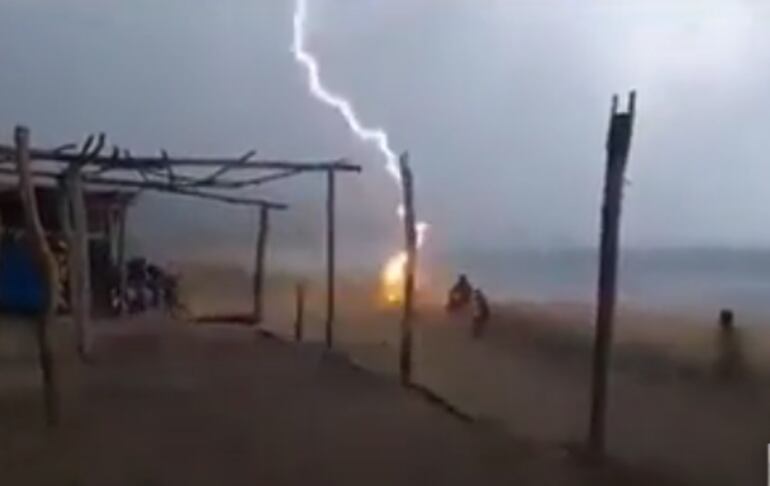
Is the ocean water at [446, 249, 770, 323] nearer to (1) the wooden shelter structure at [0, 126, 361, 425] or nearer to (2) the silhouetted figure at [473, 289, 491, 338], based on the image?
(2) the silhouetted figure at [473, 289, 491, 338]

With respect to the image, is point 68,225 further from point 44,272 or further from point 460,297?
point 460,297

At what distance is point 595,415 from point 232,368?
4551 mm

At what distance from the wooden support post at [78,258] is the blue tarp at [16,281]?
4391 mm

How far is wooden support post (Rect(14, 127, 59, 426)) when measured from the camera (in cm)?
927

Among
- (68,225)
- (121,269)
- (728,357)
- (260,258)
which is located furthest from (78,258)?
(728,357)

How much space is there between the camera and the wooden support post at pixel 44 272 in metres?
9.27

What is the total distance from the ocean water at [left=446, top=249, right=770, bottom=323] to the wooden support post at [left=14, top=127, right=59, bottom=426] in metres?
23.6

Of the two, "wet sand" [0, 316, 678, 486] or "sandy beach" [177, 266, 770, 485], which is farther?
"sandy beach" [177, 266, 770, 485]

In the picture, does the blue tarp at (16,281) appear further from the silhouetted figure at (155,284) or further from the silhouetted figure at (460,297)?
the silhouetted figure at (460,297)

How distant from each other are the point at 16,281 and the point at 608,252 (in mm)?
10654

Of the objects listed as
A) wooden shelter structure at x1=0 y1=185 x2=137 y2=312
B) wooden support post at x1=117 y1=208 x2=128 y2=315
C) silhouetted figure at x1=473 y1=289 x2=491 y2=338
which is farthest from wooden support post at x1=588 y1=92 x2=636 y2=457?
silhouetted figure at x1=473 y1=289 x2=491 y2=338

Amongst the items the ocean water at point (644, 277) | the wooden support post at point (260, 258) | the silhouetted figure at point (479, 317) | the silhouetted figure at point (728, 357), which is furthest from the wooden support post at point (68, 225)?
the ocean water at point (644, 277)

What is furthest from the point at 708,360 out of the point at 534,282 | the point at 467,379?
the point at 534,282

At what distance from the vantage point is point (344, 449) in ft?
29.9
